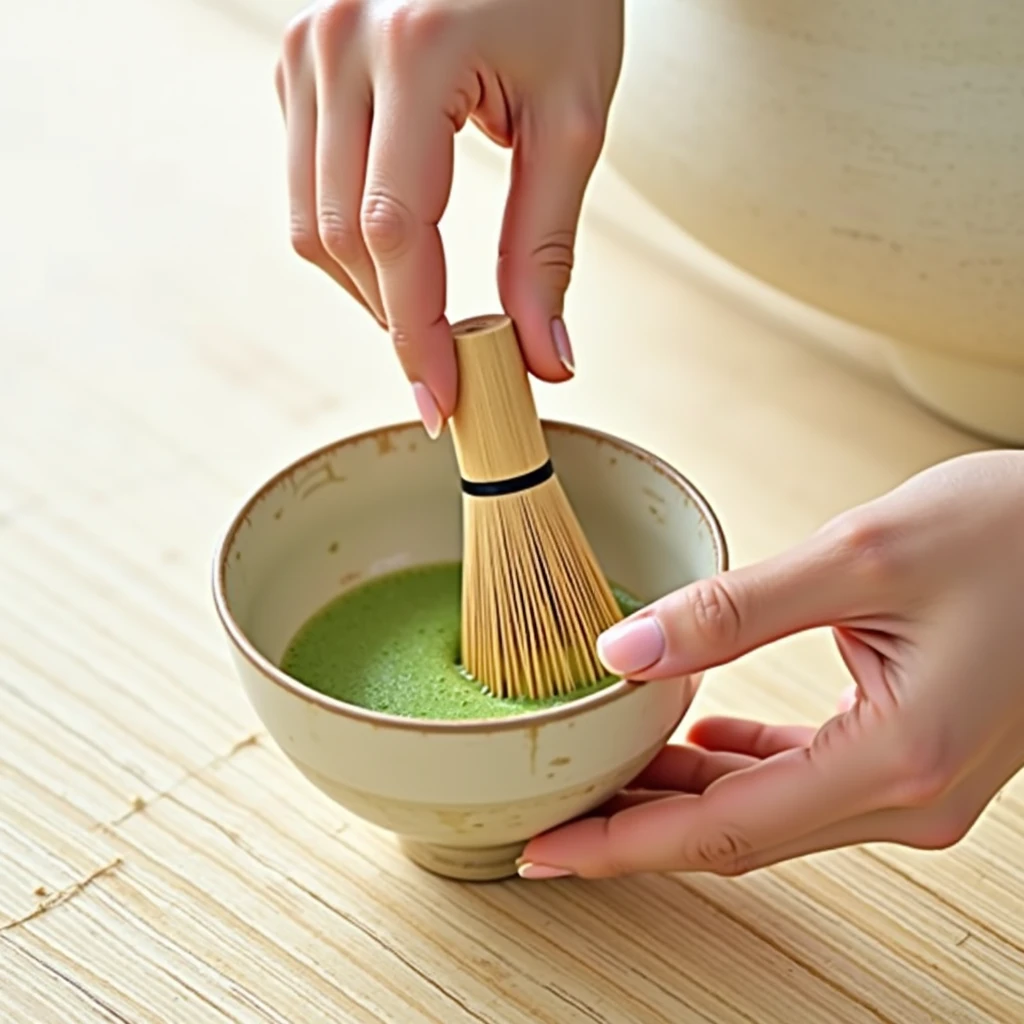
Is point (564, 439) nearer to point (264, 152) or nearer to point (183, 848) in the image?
point (183, 848)

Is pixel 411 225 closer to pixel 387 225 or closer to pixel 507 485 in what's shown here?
pixel 387 225

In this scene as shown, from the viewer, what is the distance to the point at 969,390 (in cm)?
108

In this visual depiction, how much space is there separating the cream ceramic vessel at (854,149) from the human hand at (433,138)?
13 centimetres

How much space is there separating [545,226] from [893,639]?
251mm

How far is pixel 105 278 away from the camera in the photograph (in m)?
1.30

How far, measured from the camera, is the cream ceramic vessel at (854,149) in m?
0.87

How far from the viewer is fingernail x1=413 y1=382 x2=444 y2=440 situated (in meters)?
0.75

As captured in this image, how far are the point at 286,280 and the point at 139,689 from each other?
0.49m

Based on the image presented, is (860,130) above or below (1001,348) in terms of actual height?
above

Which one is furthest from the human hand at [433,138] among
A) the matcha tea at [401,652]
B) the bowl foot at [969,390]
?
the bowl foot at [969,390]

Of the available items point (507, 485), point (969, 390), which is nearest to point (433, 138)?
point (507, 485)

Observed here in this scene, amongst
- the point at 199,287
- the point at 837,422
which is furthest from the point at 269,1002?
the point at 199,287

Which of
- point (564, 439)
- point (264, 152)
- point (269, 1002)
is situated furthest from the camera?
point (264, 152)

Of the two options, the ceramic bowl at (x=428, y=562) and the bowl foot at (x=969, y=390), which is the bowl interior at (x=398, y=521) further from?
the bowl foot at (x=969, y=390)
